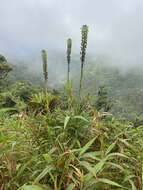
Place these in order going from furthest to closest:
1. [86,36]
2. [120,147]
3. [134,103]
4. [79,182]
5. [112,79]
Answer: [112,79]
[134,103]
[86,36]
[120,147]
[79,182]

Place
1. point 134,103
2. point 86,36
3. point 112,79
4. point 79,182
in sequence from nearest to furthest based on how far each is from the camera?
point 79,182, point 86,36, point 134,103, point 112,79

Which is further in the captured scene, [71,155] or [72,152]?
[72,152]

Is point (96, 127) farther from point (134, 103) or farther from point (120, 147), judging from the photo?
point (134, 103)

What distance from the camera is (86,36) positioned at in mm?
1904

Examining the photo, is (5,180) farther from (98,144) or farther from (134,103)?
(134,103)

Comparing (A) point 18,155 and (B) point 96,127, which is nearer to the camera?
(A) point 18,155

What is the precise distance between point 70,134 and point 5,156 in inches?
26.0

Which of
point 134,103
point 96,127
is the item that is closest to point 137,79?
point 134,103

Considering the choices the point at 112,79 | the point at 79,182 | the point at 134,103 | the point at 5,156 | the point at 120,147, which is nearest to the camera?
the point at 79,182

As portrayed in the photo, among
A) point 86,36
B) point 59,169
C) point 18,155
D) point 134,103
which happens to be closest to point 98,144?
point 59,169

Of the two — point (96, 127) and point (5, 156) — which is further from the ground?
point (96, 127)

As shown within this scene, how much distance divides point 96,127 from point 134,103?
4343 inches

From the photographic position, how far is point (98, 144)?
6.41ft

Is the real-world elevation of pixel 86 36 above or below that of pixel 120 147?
above
